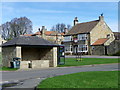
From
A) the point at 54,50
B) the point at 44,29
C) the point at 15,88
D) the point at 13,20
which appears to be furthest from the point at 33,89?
the point at 44,29

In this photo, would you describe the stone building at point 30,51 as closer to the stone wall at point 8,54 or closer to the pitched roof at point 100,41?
the stone wall at point 8,54

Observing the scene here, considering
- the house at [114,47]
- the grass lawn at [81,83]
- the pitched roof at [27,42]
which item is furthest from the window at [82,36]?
the grass lawn at [81,83]

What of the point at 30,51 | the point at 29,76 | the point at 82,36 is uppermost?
the point at 82,36

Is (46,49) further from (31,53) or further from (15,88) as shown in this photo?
(15,88)

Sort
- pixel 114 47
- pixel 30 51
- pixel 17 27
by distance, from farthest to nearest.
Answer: pixel 17 27, pixel 114 47, pixel 30 51

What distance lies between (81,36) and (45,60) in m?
39.6

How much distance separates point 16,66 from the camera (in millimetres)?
22547

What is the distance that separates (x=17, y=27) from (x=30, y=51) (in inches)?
1749

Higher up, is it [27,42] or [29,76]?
[27,42]

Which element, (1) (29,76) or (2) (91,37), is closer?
(1) (29,76)

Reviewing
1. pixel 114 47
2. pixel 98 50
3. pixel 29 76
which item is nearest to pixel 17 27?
pixel 98 50

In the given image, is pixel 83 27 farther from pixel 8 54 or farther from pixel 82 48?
pixel 8 54

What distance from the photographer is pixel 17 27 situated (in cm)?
6856

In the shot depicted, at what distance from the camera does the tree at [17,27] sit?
68625mm
